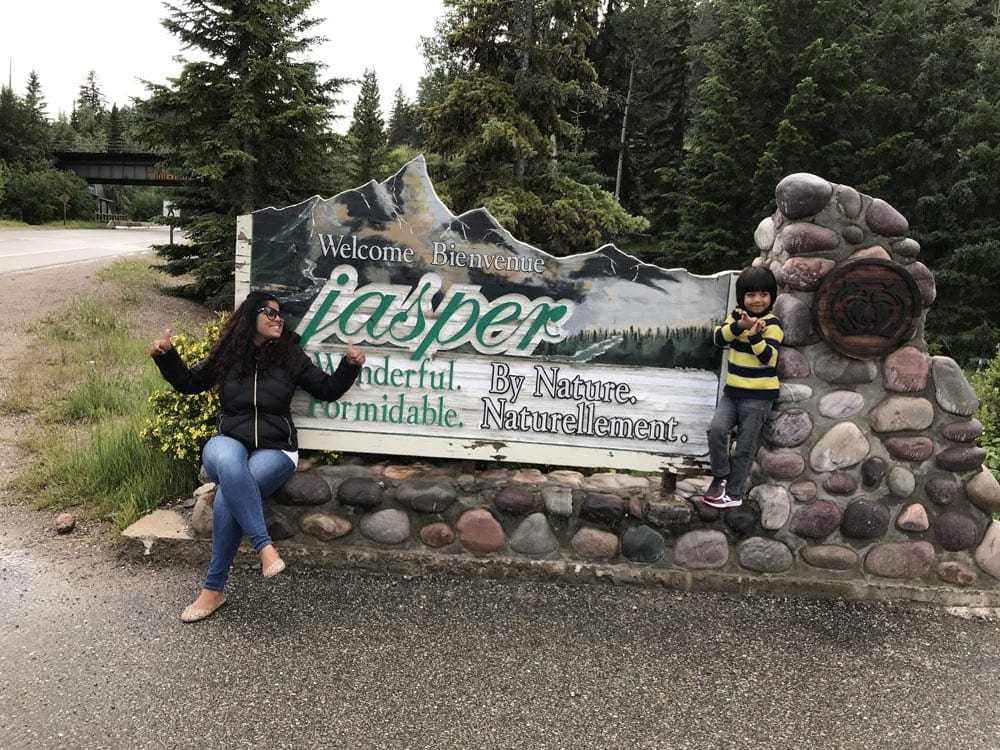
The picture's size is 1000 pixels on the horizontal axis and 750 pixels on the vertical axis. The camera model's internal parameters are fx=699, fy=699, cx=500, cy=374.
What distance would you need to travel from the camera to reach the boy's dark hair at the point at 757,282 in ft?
10.8

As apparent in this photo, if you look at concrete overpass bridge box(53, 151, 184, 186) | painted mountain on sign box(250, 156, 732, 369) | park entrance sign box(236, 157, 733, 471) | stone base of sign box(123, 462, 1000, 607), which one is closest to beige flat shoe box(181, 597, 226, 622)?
stone base of sign box(123, 462, 1000, 607)

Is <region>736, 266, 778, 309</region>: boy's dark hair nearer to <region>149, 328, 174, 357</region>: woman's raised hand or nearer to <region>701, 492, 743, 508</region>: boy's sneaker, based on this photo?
<region>701, 492, 743, 508</region>: boy's sneaker

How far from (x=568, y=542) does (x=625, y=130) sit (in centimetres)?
3028

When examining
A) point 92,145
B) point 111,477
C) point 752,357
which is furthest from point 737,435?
point 92,145

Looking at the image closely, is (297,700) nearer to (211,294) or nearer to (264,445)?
(264,445)

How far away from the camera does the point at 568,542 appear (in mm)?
3561

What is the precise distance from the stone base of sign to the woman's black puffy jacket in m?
0.35

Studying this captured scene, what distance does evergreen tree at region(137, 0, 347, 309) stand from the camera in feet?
42.0

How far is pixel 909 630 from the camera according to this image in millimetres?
3176

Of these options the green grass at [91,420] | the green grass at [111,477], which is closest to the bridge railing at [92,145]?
the green grass at [91,420]

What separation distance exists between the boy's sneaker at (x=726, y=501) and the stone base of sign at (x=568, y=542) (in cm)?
7

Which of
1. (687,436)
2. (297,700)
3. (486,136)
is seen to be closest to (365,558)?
(297,700)

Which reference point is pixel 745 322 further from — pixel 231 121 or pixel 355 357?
pixel 231 121

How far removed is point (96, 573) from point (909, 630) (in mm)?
3830
